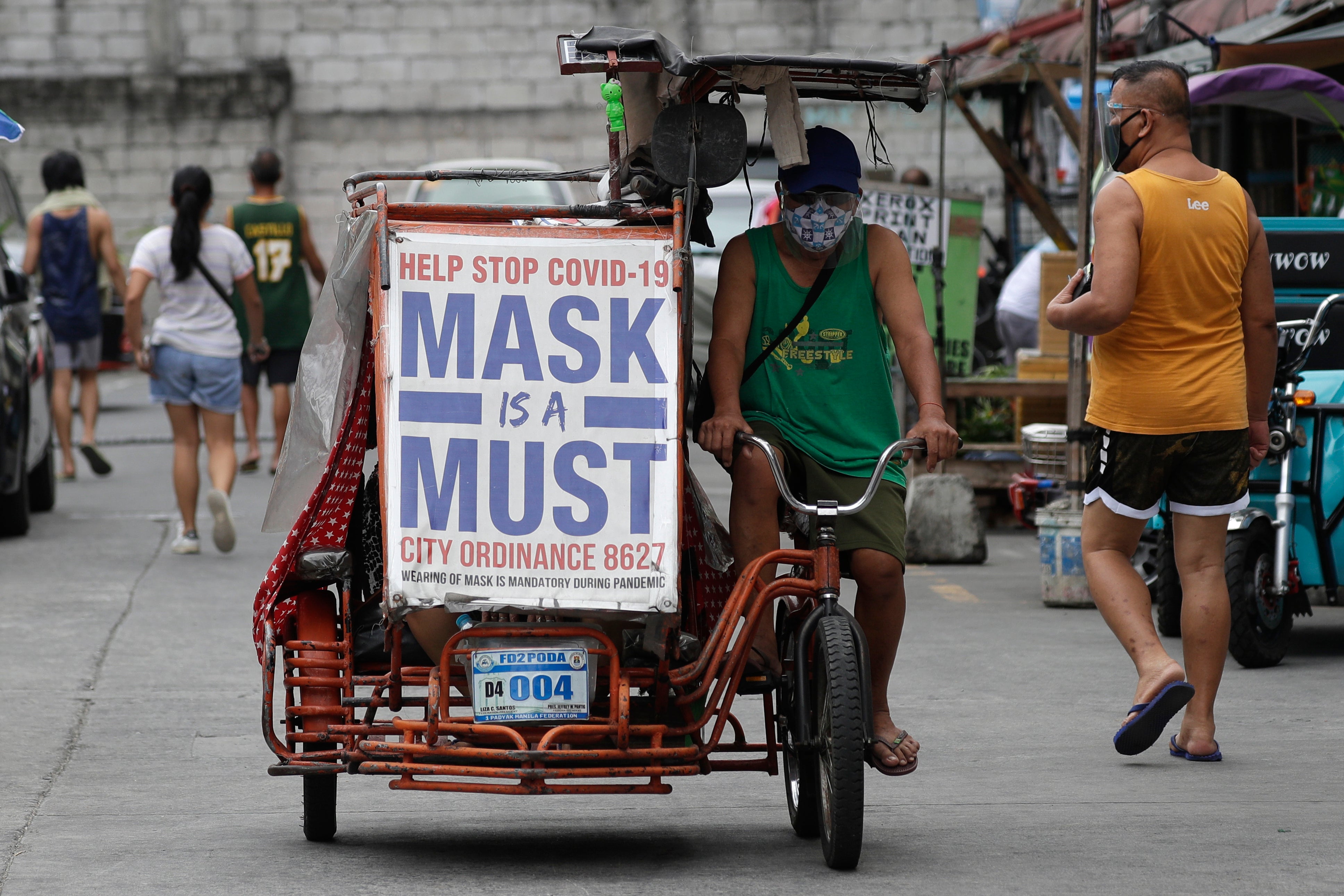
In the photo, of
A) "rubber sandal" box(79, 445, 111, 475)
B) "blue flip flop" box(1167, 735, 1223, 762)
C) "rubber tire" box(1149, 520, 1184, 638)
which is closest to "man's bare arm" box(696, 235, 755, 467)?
"blue flip flop" box(1167, 735, 1223, 762)

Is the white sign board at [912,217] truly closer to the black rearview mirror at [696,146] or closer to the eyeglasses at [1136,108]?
the eyeglasses at [1136,108]

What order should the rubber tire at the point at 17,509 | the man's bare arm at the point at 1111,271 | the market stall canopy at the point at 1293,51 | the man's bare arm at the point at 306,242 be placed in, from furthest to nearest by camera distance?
the man's bare arm at the point at 306,242 < the rubber tire at the point at 17,509 < the market stall canopy at the point at 1293,51 < the man's bare arm at the point at 1111,271

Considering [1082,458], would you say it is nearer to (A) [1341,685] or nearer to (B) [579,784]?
(A) [1341,685]

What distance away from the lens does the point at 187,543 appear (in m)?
9.85

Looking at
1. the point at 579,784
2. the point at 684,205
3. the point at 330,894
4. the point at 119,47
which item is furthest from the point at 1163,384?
the point at 119,47

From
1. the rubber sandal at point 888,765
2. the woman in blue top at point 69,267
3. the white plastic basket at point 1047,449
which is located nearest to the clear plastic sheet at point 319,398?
the rubber sandal at point 888,765

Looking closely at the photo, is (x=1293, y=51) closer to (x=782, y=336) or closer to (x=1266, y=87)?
(x=1266, y=87)

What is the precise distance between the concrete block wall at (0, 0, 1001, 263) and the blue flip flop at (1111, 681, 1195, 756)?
21.2 metres

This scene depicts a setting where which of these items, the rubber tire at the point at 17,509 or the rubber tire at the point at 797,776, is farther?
the rubber tire at the point at 17,509

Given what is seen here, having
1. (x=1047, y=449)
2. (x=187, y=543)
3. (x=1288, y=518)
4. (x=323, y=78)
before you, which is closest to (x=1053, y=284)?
(x=1047, y=449)

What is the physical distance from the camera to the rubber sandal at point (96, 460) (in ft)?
43.1

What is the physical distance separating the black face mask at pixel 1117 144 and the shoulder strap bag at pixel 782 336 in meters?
1.23

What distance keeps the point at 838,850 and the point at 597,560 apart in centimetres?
87

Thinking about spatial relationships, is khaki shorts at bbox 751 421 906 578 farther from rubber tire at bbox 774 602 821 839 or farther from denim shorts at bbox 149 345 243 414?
denim shorts at bbox 149 345 243 414
